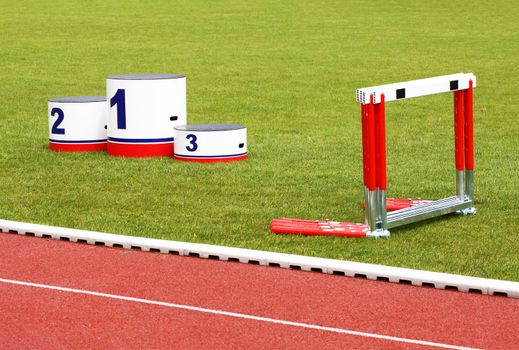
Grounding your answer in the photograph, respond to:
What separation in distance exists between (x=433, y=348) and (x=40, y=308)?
2620 mm

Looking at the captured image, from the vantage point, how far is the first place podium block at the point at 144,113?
45.9 feet

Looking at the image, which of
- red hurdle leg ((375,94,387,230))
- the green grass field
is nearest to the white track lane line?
the green grass field

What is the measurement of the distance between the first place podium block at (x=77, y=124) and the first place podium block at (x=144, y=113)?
45 cm

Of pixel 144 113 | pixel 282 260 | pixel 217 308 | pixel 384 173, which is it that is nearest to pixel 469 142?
pixel 384 173

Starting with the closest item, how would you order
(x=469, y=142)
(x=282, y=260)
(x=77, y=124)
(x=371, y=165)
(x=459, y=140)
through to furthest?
(x=282, y=260) < (x=371, y=165) < (x=459, y=140) < (x=469, y=142) < (x=77, y=124)

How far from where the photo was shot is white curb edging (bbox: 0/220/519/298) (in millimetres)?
8359

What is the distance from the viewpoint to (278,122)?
58.7 feet

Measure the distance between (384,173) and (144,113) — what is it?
192 inches

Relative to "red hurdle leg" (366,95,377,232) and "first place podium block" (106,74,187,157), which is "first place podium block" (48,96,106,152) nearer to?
"first place podium block" (106,74,187,157)

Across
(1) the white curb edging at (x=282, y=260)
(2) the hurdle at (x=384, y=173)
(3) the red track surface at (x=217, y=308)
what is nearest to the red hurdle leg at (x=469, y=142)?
(2) the hurdle at (x=384, y=173)

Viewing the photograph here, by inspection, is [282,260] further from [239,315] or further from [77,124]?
[77,124]

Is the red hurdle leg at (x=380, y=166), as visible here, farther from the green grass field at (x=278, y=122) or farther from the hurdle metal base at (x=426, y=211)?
the green grass field at (x=278, y=122)

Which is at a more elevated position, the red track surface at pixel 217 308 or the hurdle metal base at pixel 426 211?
the hurdle metal base at pixel 426 211

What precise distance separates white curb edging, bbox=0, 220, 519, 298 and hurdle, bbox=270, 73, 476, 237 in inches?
38.3
